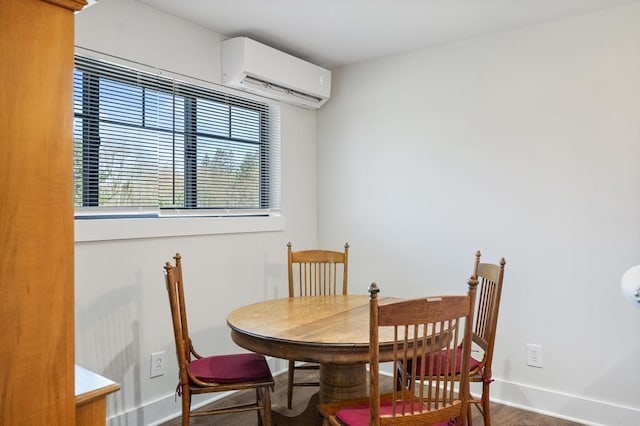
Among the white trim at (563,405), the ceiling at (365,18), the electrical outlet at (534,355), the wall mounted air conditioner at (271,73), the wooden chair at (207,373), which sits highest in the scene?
the ceiling at (365,18)

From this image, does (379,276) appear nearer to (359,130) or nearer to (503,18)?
(359,130)

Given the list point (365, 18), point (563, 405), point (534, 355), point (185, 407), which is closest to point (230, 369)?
point (185, 407)

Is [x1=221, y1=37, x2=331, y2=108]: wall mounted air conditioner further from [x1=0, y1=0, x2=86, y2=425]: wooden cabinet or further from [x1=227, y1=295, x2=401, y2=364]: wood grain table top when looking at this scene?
[x1=0, y1=0, x2=86, y2=425]: wooden cabinet

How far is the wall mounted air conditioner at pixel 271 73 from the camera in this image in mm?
2918

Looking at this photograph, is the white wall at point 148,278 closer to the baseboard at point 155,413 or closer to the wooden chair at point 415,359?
the baseboard at point 155,413

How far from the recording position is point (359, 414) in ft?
5.52

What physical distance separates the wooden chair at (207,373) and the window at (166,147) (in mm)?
604

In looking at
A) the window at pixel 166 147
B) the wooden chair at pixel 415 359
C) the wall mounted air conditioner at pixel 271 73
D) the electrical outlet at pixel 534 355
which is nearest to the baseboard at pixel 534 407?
the electrical outlet at pixel 534 355

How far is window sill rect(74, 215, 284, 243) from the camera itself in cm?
229

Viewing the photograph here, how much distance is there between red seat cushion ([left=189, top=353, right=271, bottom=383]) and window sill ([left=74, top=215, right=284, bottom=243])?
783 millimetres

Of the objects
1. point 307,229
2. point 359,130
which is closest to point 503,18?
point 359,130

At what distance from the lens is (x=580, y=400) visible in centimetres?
264

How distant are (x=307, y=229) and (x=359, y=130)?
905 mm

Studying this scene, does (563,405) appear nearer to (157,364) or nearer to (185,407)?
(185,407)
